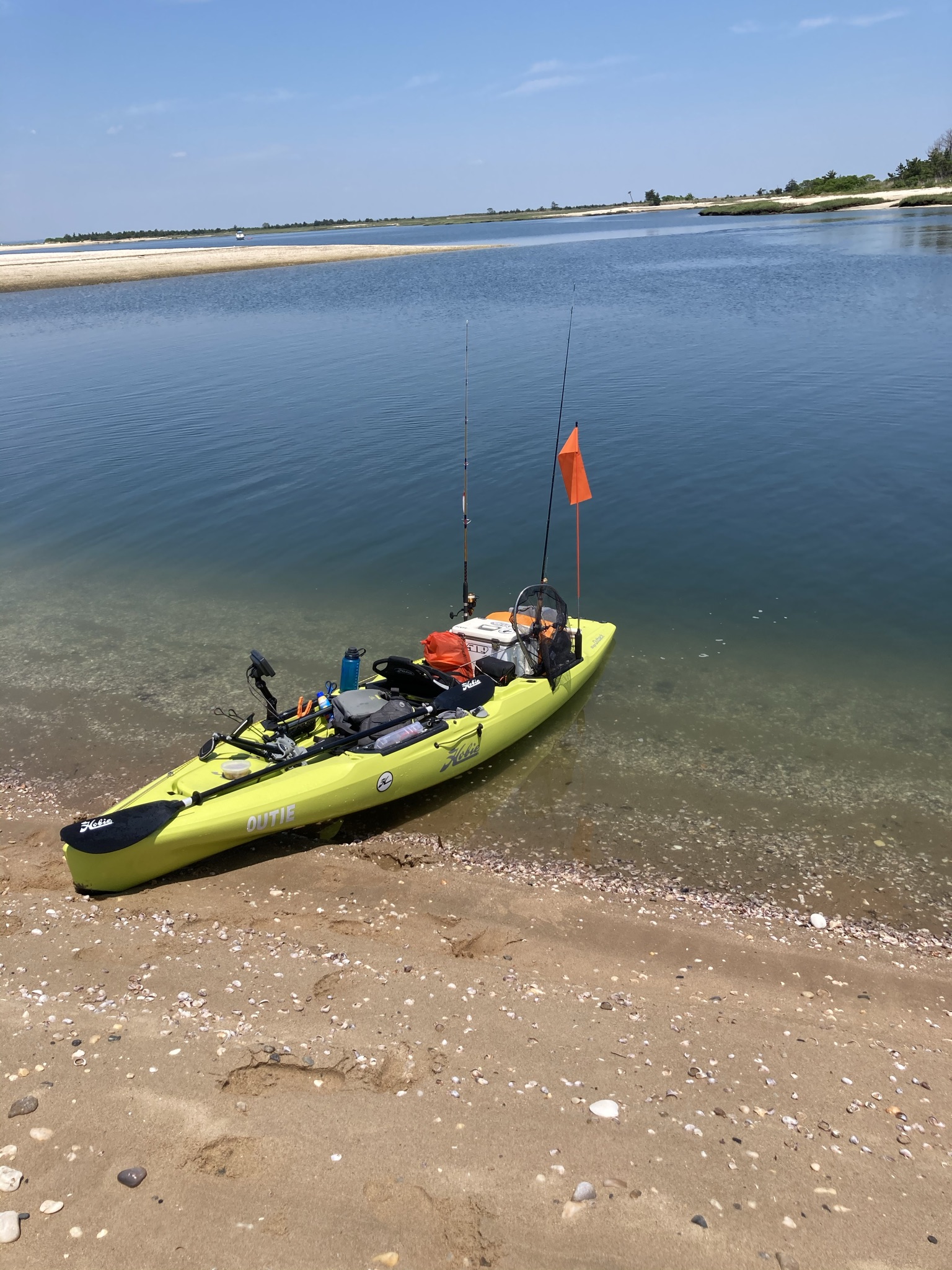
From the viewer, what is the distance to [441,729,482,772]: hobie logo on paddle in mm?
9977

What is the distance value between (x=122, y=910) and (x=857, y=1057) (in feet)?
20.9

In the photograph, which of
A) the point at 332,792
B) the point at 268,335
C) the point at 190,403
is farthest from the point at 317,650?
the point at 268,335

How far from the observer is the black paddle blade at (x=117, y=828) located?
7.93 meters

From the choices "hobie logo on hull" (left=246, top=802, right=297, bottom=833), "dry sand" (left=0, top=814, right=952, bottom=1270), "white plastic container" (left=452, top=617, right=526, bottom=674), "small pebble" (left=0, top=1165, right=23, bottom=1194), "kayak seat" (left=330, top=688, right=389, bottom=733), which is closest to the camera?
"dry sand" (left=0, top=814, right=952, bottom=1270)

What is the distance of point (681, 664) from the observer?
12875 mm

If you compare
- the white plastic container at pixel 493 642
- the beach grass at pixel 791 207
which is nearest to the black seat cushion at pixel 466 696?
the white plastic container at pixel 493 642

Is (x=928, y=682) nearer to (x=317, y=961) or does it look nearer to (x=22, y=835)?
(x=317, y=961)

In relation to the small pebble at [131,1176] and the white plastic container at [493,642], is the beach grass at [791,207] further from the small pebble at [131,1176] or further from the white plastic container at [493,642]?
the small pebble at [131,1176]

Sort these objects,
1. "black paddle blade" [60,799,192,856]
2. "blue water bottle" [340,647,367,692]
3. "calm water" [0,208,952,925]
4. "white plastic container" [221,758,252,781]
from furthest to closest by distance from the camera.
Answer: "blue water bottle" [340,647,367,692] < "calm water" [0,208,952,925] < "white plastic container" [221,758,252,781] < "black paddle blade" [60,799,192,856]

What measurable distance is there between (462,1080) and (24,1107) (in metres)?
2.83

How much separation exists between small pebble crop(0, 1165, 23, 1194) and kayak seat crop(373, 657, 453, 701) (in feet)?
21.1

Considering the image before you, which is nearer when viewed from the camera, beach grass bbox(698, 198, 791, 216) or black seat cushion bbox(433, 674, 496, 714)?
black seat cushion bbox(433, 674, 496, 714)

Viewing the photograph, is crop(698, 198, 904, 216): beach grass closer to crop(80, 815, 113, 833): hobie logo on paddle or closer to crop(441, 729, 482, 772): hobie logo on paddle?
crop(441, 729, 482, 772): hobie logo on paddle

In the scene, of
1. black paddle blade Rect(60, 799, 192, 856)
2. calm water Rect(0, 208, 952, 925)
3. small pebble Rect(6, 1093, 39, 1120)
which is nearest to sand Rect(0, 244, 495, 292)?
calm water Rect(0, 208, 952, 925)
